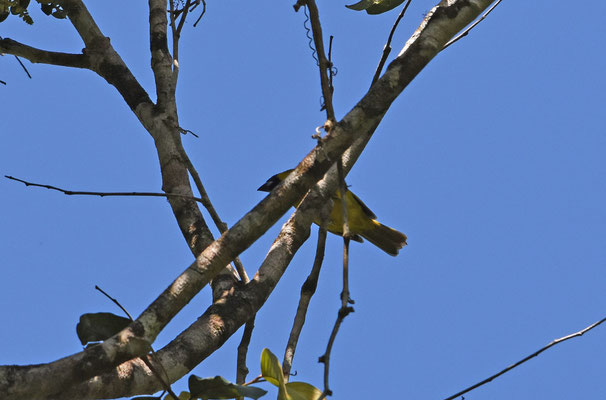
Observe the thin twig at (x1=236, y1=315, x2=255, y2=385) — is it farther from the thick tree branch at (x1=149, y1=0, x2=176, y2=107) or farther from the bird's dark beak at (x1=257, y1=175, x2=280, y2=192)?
the bird's dark beak at (x1=257, y1=175, x2=280, y2=192)

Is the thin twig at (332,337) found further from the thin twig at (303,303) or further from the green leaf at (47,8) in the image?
the green leaf at (47,8)

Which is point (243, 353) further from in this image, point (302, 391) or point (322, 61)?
point (322, 61)

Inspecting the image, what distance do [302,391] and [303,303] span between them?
0.57 m

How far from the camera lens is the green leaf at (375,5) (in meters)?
2.94

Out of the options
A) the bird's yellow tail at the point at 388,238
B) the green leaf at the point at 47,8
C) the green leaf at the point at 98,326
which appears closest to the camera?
the green leaf at the point at 98,326

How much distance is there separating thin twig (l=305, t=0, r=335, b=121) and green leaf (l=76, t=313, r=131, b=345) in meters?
0.84

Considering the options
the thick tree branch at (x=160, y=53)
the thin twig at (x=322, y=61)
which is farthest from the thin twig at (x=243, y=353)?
the thick tree branch at (x=160, y=53)

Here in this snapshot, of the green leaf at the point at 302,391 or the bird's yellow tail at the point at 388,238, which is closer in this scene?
the green leaf at the point at 302,391

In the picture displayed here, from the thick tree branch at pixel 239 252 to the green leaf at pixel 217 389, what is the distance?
6cm

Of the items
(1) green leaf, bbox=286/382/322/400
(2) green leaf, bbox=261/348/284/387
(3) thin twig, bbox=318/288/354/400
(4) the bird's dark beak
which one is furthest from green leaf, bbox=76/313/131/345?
(4) the bird's dark beak

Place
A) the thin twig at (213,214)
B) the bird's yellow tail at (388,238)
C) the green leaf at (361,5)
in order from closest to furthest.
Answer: the thin twig at (213,214) < the green leaf at (361,5) < the bird's yellow tail at (388,238)

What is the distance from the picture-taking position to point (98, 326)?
2.16 metres

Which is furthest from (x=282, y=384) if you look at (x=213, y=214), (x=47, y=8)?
(x=47, y=8)

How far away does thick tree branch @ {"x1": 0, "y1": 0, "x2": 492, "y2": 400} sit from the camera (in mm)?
1904
